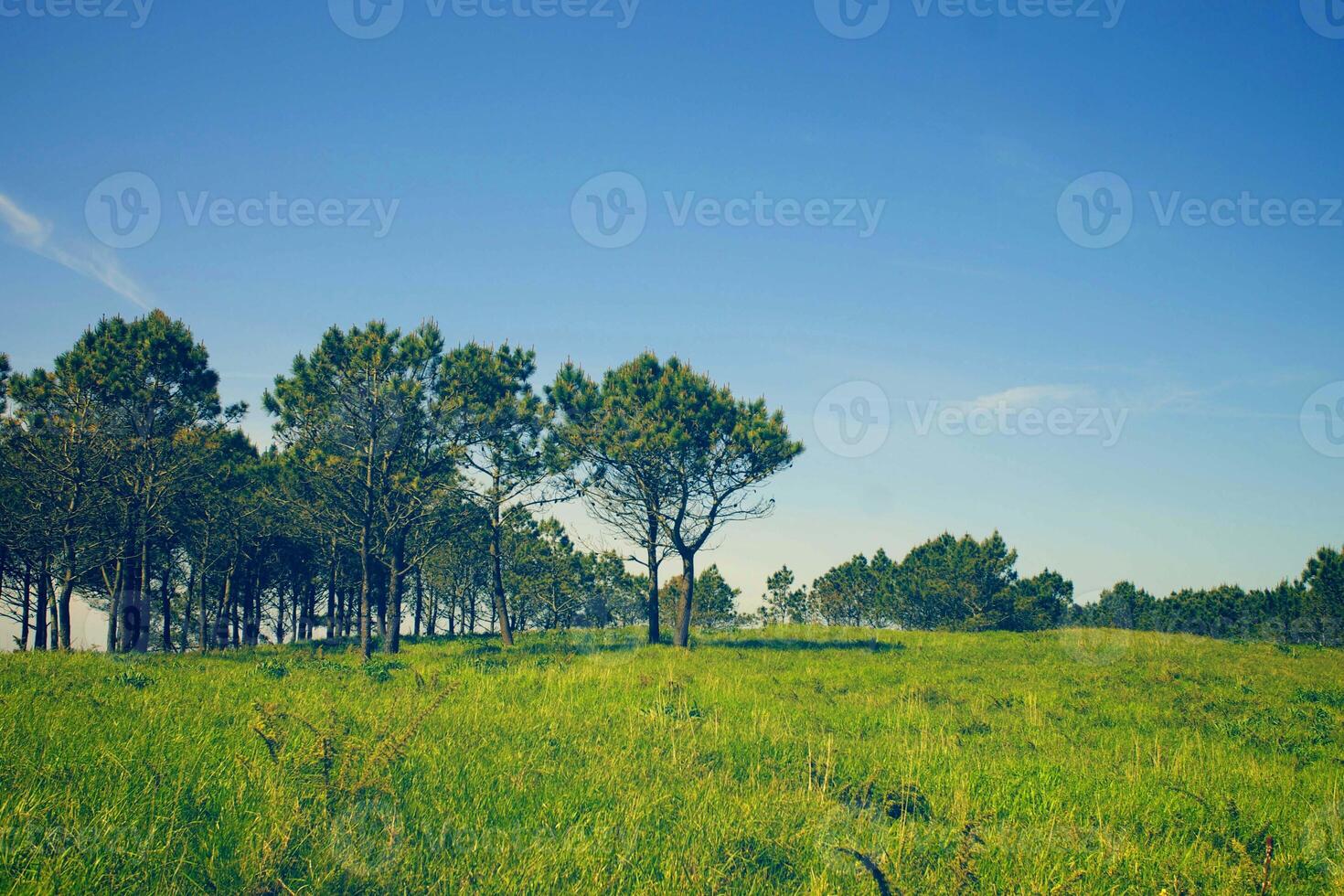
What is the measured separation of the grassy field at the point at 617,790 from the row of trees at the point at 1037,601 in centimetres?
4965

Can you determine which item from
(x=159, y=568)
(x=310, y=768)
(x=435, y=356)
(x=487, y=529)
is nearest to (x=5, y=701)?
(x=310, y=768)

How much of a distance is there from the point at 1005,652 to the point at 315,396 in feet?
84.4

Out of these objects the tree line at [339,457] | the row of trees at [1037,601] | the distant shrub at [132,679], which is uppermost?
the tree line at [339,457]

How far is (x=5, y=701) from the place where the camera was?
727cm

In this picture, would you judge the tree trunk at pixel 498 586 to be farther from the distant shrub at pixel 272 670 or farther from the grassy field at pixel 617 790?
the grassy field at pixel 617 790

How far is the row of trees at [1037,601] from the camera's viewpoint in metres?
61.1

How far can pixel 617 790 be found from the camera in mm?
5805

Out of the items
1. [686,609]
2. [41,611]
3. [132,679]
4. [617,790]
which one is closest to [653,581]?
[686,609]

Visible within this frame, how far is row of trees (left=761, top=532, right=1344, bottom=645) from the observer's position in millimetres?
61094

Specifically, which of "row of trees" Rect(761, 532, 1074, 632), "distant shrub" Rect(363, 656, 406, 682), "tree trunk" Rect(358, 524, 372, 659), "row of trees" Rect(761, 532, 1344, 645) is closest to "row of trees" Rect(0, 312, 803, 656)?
"tree trunk" Rect(358, 524, 372, 659)

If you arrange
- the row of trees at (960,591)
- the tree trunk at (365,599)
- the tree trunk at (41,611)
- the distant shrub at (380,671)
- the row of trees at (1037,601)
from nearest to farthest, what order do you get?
1. the distant shrub at (380,671)
2. the tree trunk at (365,599)
3. the tree trunk at (41,611)
4. the row of trees at (1037,601)
5. the row of trees at (960,591)

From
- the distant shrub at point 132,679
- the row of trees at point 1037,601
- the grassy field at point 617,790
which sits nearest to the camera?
the grassy field at point 617,790

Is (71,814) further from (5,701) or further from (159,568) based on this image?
(159,568)

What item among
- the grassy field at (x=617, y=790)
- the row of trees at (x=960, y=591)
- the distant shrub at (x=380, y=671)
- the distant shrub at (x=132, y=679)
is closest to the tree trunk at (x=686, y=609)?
the distant shrub at (x=380, y=671)
